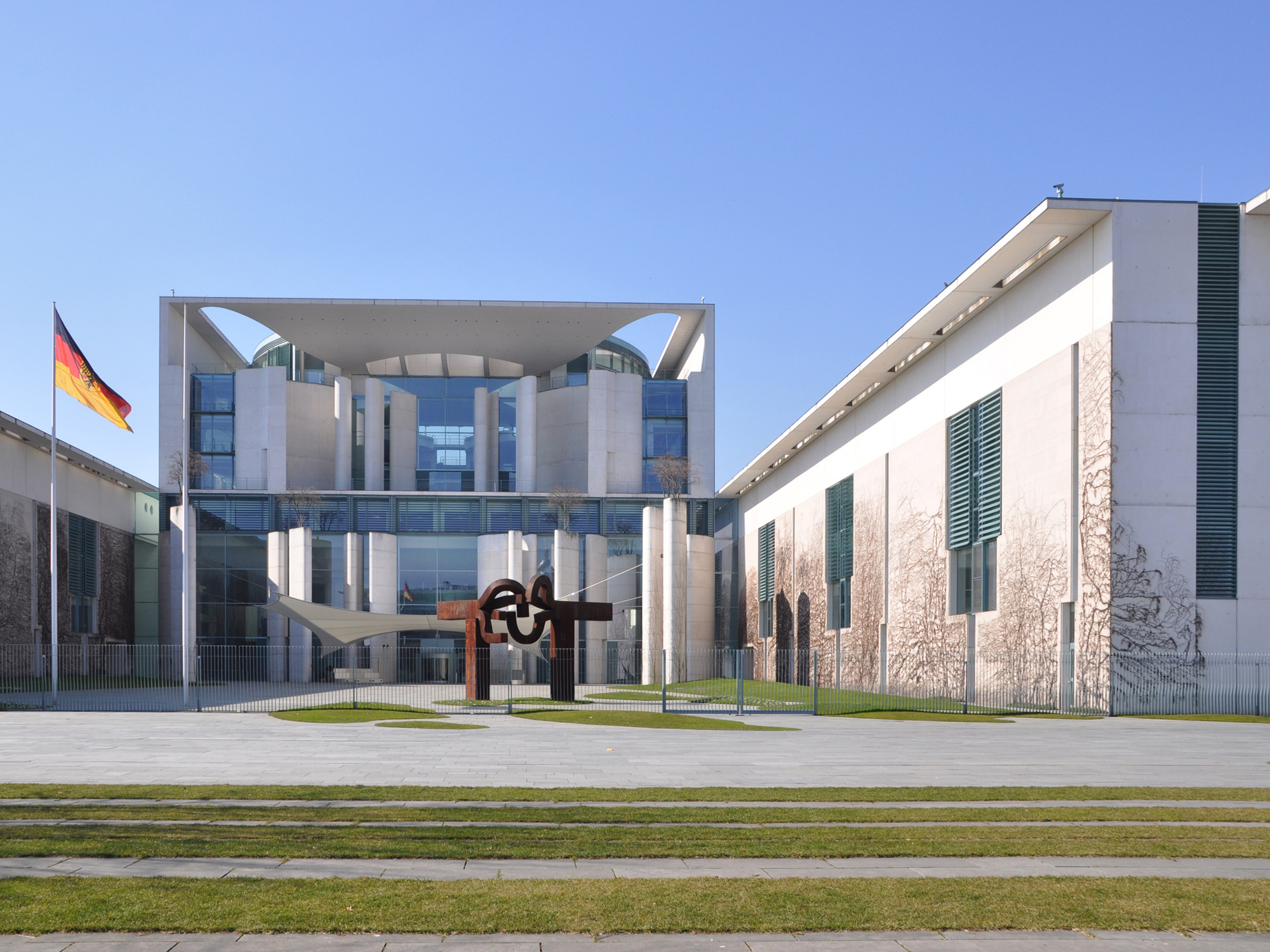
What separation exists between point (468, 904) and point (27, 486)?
163ft

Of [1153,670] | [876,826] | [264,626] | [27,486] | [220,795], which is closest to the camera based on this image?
[876,826]

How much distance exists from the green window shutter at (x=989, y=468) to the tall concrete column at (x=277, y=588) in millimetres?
34483

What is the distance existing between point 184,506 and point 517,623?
13.6 m

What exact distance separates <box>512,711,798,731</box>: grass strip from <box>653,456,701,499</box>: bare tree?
1198 inches

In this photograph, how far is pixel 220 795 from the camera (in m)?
14.0

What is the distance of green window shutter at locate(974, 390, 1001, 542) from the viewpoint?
113ft

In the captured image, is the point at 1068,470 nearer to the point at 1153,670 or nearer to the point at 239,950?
the point at 1153,670

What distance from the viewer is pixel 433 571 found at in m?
59.1

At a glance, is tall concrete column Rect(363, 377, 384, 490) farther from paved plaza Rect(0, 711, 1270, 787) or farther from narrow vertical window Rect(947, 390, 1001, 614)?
narrow vertical window Rect(947, 390, 1001, 614)

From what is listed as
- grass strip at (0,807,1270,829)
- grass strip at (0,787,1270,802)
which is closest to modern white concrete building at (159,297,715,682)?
grass strip at (0,787,1270,802)

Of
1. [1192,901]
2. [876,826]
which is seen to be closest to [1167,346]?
[876,826]

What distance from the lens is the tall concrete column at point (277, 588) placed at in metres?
56.4

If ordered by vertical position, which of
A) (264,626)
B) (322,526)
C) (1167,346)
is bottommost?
(264,626)

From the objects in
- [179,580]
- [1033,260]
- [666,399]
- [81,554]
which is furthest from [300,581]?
[1033,260]
